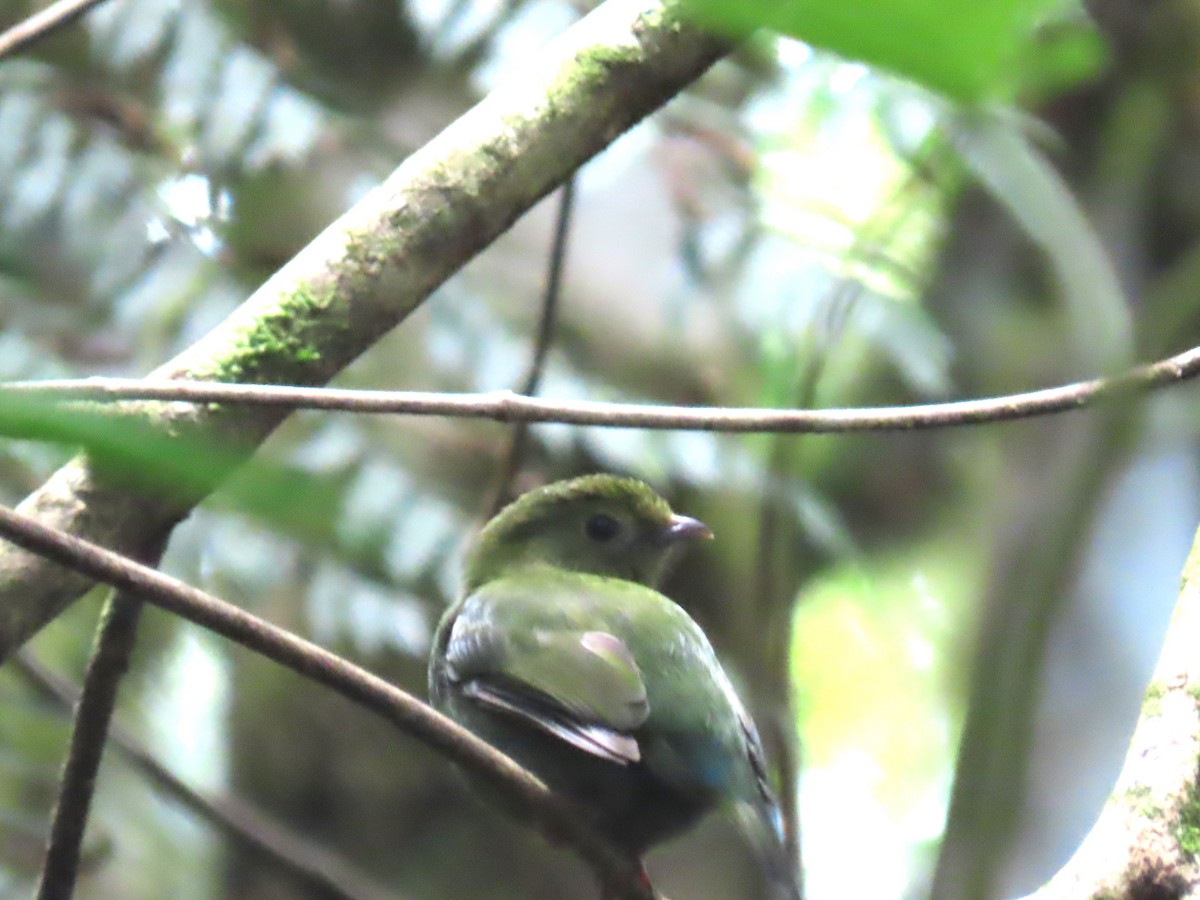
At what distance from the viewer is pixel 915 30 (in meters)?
0.44

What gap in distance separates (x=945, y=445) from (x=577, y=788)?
11.3 ft

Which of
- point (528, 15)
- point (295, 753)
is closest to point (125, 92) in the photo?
point (528, 15)

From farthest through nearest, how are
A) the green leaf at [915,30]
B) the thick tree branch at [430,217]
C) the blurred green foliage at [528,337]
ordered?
the blurred green foliage at [528,337], the thick tree branch at [430,217], the green leaf at [915,30]

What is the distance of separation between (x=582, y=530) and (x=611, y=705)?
0.88 meters

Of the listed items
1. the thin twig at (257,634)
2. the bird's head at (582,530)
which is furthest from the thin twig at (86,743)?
the bird's head at (582,530)

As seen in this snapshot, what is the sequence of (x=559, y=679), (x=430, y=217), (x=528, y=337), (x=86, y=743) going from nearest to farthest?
(x=86, y=743), (x=430, y=217), (x=559, y=679), (x=528, y=337)

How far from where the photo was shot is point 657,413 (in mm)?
1389

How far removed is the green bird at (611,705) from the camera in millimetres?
2018

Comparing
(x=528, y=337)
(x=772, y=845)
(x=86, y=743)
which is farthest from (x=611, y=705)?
(x=528, y=337)

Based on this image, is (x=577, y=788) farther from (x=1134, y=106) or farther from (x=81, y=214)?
(x=1134, y=106)

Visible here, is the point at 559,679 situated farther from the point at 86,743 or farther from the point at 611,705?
the point at 86,743

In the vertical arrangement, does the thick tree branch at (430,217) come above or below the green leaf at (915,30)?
above

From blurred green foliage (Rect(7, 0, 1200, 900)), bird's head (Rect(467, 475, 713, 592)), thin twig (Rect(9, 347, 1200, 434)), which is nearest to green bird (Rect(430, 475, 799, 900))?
bird's head (Rect(467, 475, 713, 592))

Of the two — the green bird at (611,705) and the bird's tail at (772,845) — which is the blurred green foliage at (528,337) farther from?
the bird's tail at (772,845)
